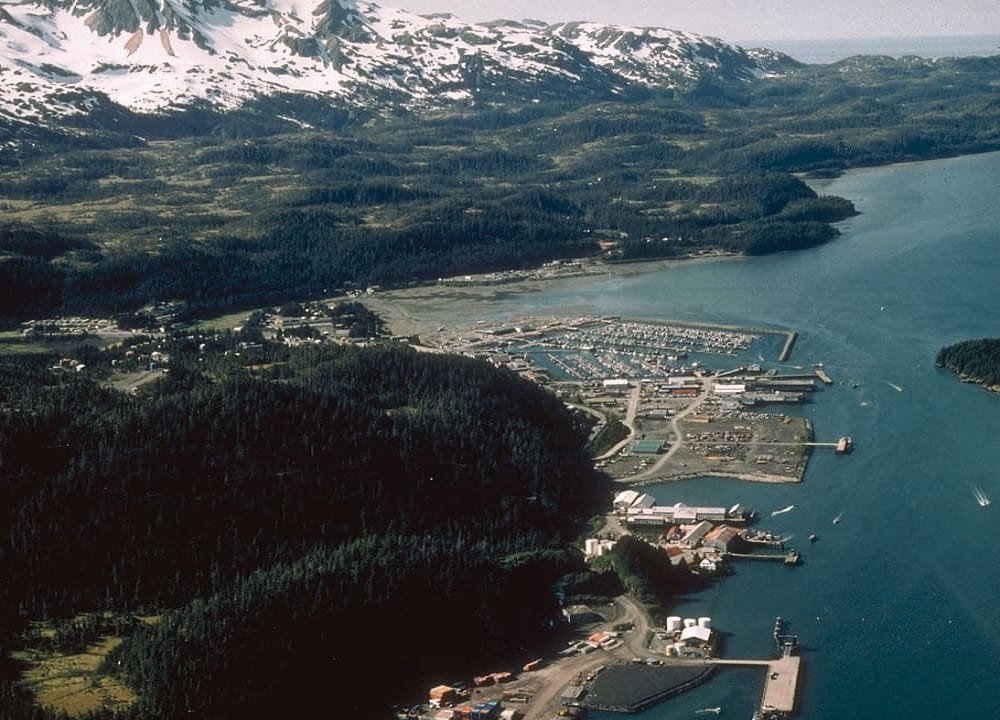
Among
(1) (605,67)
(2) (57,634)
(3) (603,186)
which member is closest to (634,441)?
(2) (57,634)

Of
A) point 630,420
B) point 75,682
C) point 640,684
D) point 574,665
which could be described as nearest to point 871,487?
point 630,420

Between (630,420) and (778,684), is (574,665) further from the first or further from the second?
(630,420)

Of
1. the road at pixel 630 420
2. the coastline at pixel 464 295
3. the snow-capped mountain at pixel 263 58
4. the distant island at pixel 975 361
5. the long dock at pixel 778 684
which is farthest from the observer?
the snow-capped mountain at pixel 263 58

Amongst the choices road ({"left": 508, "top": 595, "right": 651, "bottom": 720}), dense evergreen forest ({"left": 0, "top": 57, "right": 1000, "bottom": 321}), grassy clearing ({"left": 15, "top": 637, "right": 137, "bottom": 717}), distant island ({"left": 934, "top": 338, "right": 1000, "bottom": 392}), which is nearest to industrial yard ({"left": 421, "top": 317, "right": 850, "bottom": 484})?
distant island ({"left": 934, "top": 338, "right": 1000, "bottom": 392})

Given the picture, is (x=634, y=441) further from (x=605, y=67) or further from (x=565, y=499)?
(x=605, y=67)

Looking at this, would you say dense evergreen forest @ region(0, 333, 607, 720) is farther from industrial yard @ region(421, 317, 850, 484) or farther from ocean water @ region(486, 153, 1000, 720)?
ocean water @ region(486, 153, 1000, 720)

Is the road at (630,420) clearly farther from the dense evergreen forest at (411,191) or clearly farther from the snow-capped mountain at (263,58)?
the snow-capped mountain at (263,58)

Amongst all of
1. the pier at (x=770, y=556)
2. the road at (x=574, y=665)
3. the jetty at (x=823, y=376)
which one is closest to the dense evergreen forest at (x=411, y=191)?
the jetty at (x=823, y=376)
